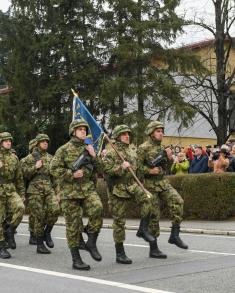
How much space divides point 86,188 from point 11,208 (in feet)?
6.31

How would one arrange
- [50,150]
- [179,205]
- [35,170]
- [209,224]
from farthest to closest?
[50,150], [209,224], [35,170], [179,205]

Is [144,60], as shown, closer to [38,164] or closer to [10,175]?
[38,164]

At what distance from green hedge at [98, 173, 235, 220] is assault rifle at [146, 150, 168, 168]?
6.19 meters

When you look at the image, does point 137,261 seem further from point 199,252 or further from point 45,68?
point 45,68

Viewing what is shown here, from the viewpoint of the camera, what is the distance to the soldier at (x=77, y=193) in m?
8.93

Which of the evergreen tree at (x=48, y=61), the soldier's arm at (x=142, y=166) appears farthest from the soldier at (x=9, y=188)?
the evergreen tree at (x=48, y=61)

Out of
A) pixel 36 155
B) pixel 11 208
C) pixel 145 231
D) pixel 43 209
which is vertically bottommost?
pixel 145 231

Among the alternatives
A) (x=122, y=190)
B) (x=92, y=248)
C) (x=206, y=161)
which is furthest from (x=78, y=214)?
(x=206, y=161)

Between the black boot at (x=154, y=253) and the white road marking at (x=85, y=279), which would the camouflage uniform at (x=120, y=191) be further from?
the white road marking at (x=85, y=279)

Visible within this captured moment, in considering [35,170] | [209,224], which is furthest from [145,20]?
[35,170]

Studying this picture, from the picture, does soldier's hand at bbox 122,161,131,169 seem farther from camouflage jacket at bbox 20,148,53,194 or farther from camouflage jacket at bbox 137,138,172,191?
camouflage jacket at bbox 20,148,53,194

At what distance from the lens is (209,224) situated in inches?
603

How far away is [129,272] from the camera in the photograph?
27.9 feet

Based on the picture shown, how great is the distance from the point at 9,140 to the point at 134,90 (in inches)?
581
